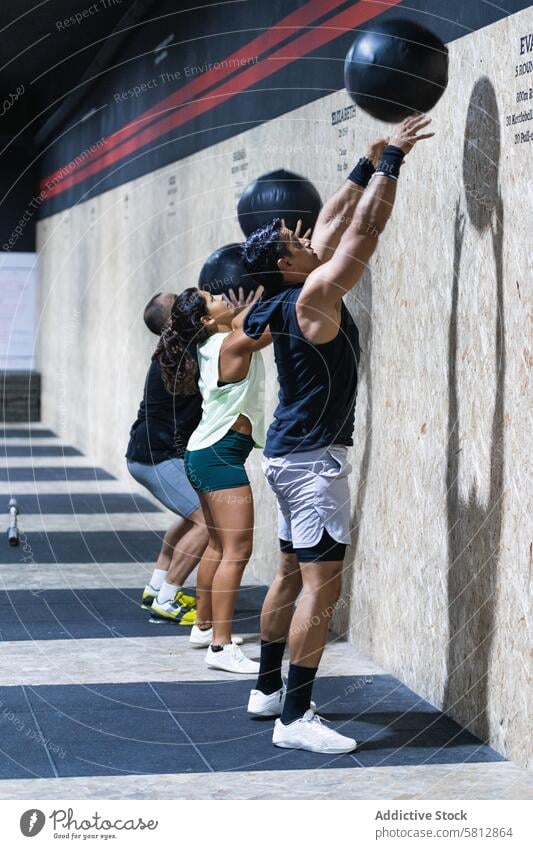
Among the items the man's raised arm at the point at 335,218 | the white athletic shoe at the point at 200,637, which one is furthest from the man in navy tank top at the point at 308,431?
the white athletic shoe at the point at 200,637

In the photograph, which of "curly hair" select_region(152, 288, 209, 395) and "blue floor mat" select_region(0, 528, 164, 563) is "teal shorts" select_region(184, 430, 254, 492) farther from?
"blue floor mat" select_region(0, 528, 164, 563)

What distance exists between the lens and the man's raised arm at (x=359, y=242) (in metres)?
4.21

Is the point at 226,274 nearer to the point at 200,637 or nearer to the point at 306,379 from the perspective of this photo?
the point at 200,637

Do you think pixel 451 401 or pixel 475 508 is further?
pixel 451 401

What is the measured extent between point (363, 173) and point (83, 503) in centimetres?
719

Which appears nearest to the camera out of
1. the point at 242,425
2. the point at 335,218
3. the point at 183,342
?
the point at 335,218

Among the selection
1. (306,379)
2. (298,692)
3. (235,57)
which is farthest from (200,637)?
(235,57)

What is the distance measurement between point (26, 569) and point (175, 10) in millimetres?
4776

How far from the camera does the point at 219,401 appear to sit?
5.85m

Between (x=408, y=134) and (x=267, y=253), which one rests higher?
(x=408, y=134)

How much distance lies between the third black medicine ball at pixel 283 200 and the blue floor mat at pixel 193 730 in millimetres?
2065

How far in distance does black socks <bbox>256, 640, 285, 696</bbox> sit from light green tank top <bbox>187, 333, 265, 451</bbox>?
3.74ft

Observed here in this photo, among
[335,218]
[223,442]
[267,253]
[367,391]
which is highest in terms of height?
[335,218]

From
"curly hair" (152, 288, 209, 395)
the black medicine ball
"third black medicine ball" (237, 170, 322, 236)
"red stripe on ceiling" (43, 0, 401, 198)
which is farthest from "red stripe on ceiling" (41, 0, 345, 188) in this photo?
"curly hair" (152, 288, 209, 395)
